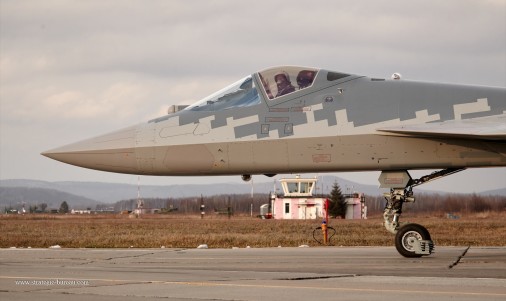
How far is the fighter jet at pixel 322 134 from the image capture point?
1723 cm

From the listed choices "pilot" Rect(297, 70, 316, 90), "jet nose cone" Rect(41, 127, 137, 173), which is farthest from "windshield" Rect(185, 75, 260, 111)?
"jet nose cone" Rect(41, 127, 137, 173)

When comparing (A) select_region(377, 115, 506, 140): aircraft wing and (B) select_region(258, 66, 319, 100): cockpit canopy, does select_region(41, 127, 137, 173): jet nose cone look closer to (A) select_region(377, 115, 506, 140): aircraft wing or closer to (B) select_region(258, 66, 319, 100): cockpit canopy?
(B) select_region(258, 66, 319, 100): cockpit canopy

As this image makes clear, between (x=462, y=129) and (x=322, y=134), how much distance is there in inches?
111

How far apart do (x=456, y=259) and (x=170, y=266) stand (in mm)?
5498

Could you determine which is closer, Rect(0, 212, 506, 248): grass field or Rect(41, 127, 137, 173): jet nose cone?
Rect(41, 127, 137, 173): jet nose cone

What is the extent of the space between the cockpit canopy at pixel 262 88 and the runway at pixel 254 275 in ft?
10.6

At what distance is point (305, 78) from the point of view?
18359 millimetres

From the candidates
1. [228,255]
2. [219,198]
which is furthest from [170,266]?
[219,198]

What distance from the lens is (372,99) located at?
17.7 m

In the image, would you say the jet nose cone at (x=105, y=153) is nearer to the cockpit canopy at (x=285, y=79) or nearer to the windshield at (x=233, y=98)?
the windshield at (x=233, y=98)

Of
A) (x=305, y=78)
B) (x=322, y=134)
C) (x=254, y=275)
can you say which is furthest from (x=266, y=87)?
(x=254, y=275)

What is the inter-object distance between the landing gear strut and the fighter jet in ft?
0.07

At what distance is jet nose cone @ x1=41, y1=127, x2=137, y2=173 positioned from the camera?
18531 millimetres

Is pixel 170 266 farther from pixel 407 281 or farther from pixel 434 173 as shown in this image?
pixel 434 173
